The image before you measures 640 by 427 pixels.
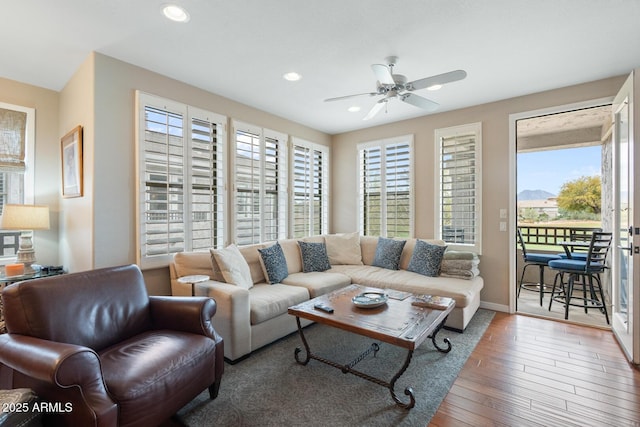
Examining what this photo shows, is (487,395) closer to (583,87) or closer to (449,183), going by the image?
(449,183)

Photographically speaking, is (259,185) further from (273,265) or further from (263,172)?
(273,265)

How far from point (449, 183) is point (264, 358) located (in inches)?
131

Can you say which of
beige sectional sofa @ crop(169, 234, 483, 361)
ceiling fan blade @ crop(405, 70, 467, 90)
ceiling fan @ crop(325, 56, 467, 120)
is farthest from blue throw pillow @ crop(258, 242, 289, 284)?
ceiling fan blade @ crop(405, 70, 467, 90)

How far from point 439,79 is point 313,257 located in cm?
258

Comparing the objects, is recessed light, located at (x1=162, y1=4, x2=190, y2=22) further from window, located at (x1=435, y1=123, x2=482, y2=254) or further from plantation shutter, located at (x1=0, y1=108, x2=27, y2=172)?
window, located at (x1=435, y1=123, x2=482, y2=254)

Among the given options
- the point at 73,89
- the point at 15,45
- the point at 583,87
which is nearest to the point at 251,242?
the point at 73,89

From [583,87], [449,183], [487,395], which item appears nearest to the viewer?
[487,395]

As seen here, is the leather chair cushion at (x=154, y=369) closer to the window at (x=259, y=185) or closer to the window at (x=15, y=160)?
the window at (x=259, y=185)

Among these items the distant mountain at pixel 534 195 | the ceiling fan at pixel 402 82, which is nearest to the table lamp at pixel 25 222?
the ceiling fan at pixel 402 82

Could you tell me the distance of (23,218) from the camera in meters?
2.84

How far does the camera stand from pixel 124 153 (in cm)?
286

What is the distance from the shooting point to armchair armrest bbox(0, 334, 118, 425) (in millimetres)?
1282

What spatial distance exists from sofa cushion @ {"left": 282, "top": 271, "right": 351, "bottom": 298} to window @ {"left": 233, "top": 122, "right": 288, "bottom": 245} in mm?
839

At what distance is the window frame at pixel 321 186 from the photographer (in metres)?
4.63
